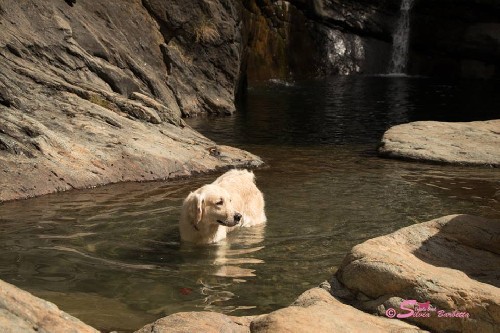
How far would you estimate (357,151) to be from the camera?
16.7m

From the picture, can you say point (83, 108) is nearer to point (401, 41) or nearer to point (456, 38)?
point (401, 41)

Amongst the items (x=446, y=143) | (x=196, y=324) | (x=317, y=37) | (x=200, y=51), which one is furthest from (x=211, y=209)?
(x=317, y=37)

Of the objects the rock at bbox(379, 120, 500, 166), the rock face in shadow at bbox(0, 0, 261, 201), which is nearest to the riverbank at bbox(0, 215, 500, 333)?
the rock face in shadow at bbox(0, 0, 261, 201)

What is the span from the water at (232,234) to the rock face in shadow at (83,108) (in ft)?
1.81

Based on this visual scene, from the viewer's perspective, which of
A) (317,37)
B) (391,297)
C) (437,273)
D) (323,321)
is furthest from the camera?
(317,37)

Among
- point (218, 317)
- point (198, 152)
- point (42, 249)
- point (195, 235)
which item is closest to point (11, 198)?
point (42, 249)

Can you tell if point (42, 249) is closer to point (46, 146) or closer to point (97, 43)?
point (46, 146)

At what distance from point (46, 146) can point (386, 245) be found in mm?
7213

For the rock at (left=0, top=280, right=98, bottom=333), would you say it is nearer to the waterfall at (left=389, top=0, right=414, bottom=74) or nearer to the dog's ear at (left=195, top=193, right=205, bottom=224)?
the dog's ear at (left=195, top=193, right=205, bottom=224)

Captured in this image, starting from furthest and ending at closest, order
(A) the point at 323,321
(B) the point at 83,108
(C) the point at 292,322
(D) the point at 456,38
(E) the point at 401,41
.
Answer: (E) the point at 401,41
(D) the point at 456,38
(B) the point at 83,108
(A) the point at 323,321
(C) the point at 292,322

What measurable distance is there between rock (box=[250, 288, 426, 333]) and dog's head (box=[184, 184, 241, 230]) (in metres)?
3.07

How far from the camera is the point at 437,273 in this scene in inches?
227

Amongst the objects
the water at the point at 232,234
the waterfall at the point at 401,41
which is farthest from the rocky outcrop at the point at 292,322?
the waterfall at the point at 401,41

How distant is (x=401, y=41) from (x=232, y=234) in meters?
31.0
